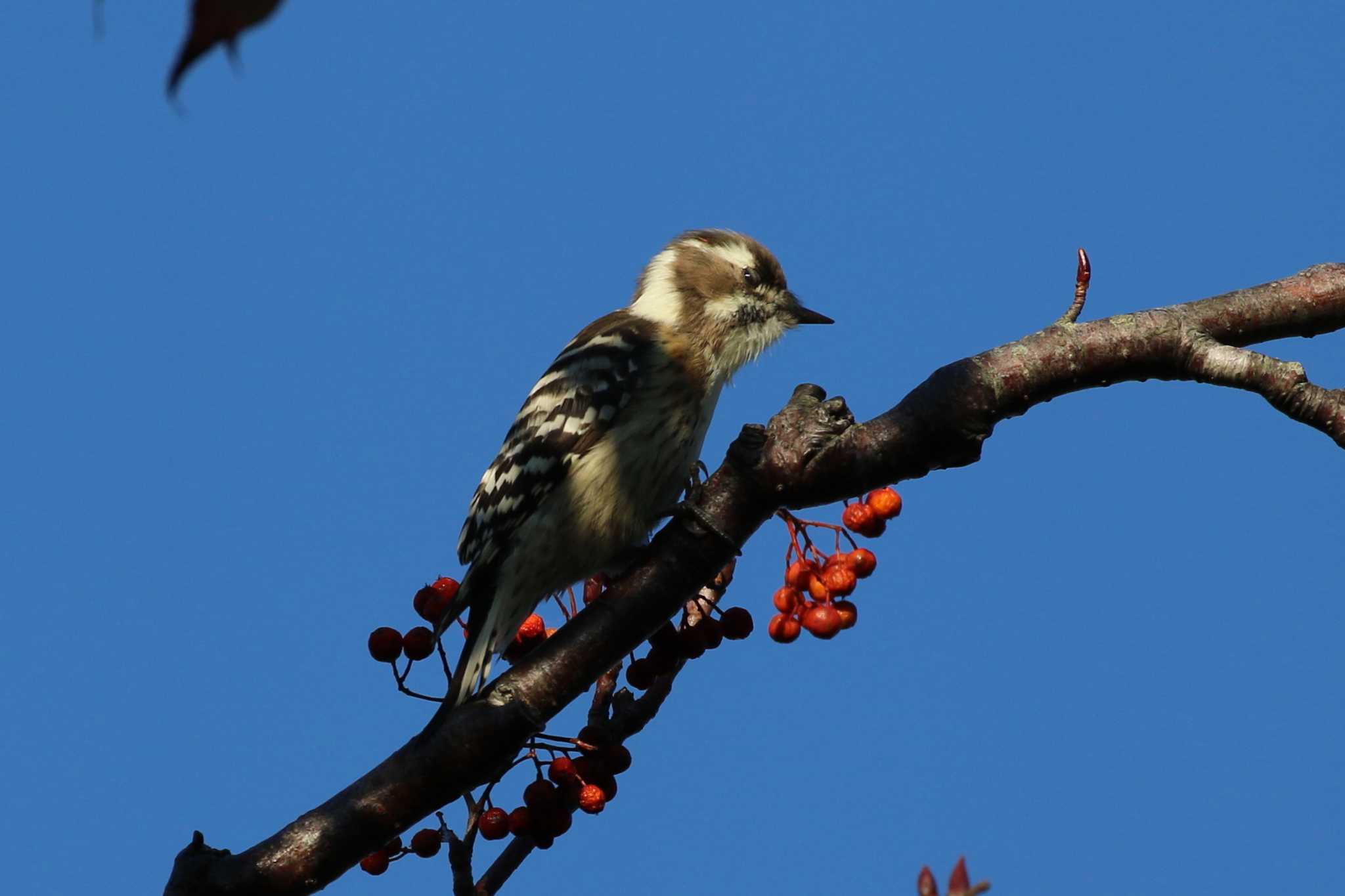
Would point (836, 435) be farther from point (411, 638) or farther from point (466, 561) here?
point (466, 561)

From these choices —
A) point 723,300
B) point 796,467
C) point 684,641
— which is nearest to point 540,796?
point 684,641

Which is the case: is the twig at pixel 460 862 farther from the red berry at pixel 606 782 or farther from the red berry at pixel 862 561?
the red berry at pixel 862 561

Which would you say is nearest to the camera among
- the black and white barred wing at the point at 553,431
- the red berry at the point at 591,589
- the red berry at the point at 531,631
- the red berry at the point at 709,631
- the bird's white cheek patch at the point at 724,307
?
the red berry at the point at 709,631

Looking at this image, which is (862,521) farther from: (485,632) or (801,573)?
(485,632)

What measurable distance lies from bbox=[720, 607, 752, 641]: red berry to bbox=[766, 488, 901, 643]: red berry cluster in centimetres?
20

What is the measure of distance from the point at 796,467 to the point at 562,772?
1.14 metres

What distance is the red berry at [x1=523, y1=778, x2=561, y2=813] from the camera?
3.83m

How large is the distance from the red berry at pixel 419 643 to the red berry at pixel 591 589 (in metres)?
0.62

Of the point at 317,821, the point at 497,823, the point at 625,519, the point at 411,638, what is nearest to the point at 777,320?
the point at 625,519

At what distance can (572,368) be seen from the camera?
17.2ft

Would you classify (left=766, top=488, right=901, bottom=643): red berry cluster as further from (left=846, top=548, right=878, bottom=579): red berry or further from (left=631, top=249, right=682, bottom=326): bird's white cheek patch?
(left=631, top=249, right=682, bottom=326): bird's white cheek patch

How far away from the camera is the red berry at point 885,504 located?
423 centimetres

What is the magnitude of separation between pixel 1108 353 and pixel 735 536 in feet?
3.59

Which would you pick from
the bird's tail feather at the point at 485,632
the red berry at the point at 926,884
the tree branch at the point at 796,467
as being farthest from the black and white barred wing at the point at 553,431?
the red berry at the point at 926,884
